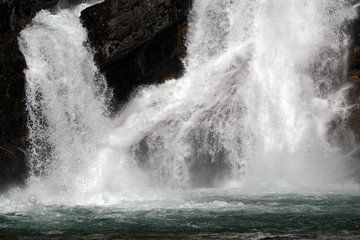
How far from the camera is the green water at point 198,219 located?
13.7 meters

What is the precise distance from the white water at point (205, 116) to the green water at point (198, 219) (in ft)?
7.07

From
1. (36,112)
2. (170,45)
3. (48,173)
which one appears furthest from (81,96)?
(170,45)

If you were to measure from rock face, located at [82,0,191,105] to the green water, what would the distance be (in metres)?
7.18

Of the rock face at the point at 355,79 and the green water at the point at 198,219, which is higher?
the rock face at the point at 355,79

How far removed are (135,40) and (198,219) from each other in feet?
35.7

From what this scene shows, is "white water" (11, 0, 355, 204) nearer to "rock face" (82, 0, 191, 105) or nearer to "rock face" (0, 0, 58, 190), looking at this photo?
"rock face" (0, 0, 58, 190)

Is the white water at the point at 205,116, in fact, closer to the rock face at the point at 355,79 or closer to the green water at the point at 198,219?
the rock face at the point at 355,79

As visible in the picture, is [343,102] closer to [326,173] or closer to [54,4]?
[326,173]

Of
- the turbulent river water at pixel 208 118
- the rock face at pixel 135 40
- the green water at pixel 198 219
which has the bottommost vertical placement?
the green water at pixel 198 219

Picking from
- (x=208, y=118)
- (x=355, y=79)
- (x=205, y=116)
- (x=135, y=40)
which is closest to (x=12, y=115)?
(x=135, y=40)

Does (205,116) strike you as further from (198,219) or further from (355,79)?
(198,219)

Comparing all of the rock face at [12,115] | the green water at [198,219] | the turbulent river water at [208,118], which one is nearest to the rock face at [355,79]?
the turbulent river water at [208,118]

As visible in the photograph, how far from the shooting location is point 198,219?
15750mm

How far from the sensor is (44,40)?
2327 centimetres
